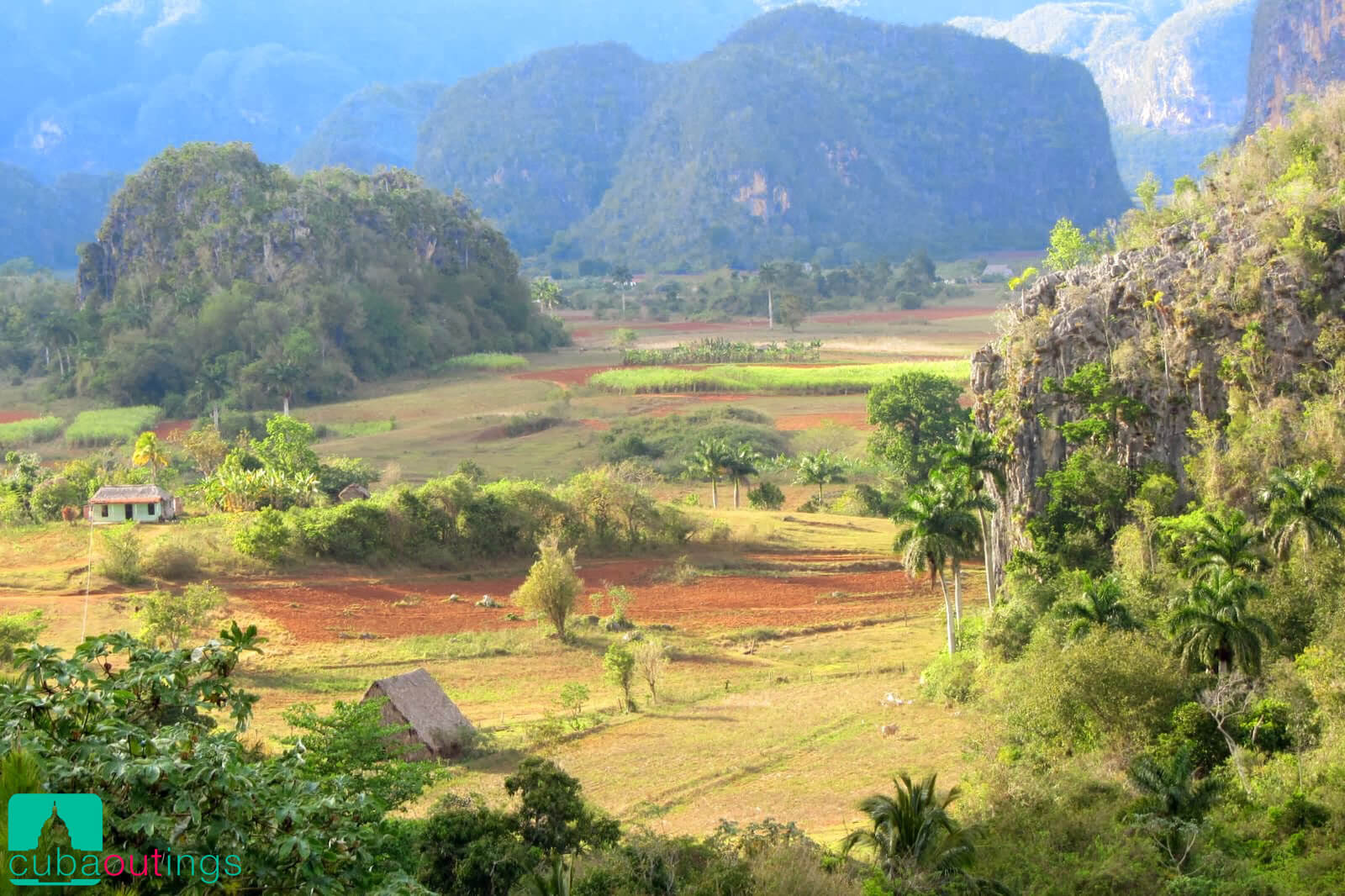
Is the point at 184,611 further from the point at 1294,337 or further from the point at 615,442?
the point at 615,442

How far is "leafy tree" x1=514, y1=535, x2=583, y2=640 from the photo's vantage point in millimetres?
33844

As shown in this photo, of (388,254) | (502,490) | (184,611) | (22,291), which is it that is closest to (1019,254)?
(388,254)

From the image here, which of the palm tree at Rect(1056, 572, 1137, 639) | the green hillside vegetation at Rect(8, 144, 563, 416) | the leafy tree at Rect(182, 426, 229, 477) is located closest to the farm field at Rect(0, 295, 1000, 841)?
the palm tree at Rect(1056, 572, 1137, 639)

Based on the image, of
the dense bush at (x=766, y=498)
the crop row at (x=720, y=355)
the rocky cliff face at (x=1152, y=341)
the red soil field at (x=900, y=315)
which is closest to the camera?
the rocky cliff face at (x=1152, y=341)

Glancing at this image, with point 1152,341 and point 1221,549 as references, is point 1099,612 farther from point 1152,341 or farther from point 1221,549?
point 1152,341

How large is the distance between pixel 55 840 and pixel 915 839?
11.0 metres

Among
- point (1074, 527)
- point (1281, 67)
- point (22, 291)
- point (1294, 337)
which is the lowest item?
point (1074, 527)

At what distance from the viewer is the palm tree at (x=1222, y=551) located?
24.3 metres

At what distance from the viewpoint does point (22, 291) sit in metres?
111

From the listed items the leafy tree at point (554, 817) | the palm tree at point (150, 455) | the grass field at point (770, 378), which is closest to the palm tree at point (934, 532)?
the leafy tree at point (554, 817)

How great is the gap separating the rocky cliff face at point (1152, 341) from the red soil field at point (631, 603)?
219 inches

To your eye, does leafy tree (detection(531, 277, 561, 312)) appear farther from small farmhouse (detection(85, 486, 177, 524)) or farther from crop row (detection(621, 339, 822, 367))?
small farmhouse (detection(85, 486, 177, 524))

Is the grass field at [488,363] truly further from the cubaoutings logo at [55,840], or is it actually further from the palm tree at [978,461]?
the cubaoutings logo at [55,840]

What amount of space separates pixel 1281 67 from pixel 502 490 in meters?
175
